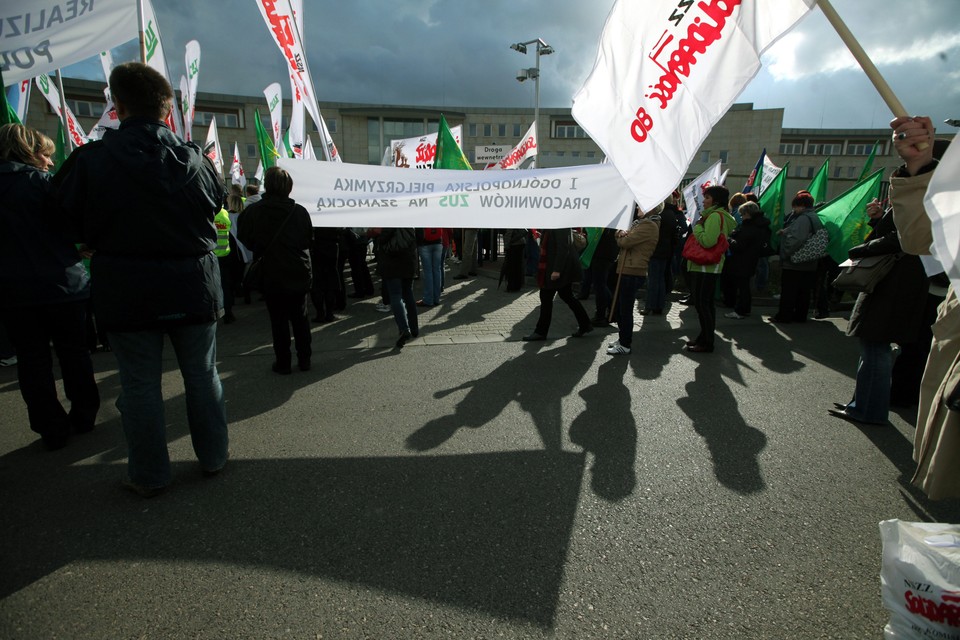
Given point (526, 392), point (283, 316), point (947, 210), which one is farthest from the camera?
point (283, 316)

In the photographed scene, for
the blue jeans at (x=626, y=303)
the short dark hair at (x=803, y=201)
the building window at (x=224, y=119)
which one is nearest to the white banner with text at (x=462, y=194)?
the blue jeans at (x=626, y=303)

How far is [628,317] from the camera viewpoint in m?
5.82

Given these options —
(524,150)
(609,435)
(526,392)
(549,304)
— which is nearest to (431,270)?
(549,304)

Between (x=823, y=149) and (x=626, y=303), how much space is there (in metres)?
72.3

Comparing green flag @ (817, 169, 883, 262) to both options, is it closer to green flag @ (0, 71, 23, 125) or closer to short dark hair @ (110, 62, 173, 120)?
short dark hair @ (110, 62, 173, 120)

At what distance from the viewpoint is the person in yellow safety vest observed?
6.95m

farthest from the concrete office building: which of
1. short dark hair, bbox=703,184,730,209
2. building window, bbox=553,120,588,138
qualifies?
short dark hair, bbox=703,184,730,209

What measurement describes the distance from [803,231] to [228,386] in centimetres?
751

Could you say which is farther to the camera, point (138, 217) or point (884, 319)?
point (884, 319)

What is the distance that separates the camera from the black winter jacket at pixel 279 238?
15.6 ft

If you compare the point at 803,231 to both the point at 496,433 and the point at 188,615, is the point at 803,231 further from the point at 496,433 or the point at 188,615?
the point at 188,615

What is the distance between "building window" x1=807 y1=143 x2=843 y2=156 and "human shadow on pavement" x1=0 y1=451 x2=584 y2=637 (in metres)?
74.2

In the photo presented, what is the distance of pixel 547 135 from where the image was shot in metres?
59.7

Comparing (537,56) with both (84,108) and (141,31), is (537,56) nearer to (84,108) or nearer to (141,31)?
(141,31)
